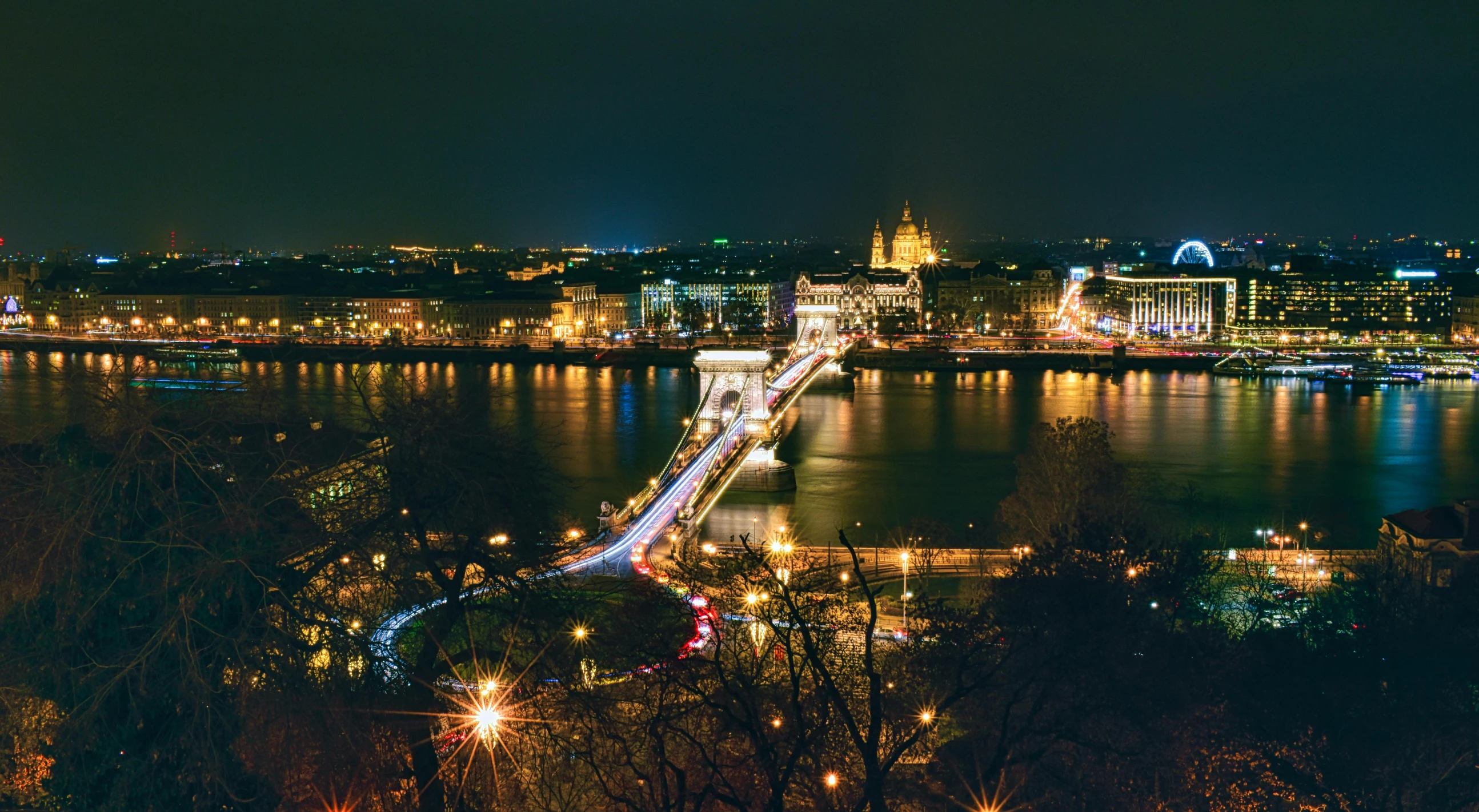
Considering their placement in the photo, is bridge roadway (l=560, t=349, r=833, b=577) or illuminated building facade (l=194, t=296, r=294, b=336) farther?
illuminated building facade (l=194, t=296, r=294, b=336)

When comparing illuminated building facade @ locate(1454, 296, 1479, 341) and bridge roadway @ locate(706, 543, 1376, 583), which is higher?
illuminated building facade @ locate(1454, 296, 1479, 341)

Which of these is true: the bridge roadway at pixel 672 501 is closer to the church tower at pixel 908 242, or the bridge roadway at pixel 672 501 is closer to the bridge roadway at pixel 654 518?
the bridge roadway at pixel 654 518

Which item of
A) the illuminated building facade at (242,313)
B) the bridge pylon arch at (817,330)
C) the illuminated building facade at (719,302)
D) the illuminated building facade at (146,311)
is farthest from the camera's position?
the illuminated building facade at (719,302)

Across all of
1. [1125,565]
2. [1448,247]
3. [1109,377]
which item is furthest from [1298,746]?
[1448,247]

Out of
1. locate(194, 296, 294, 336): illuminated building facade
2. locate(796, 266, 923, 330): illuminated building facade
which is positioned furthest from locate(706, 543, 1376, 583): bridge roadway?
locate(796, 266, 923, 330): illuminated building facade

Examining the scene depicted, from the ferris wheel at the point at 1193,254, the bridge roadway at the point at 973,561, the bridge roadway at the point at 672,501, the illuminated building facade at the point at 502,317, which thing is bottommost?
the bridge roadway at the point at 973,561

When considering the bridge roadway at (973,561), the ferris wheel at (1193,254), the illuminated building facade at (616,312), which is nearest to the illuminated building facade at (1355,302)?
the ferris wheel at (1193,254)

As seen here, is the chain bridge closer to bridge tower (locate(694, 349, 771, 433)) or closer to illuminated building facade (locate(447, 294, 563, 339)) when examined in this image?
bridge tower (locate(694, 349, 771, 433))
